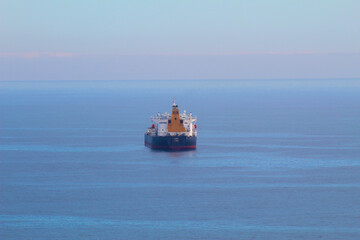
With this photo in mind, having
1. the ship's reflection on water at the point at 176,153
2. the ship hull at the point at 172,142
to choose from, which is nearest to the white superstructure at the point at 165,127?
the ship hull at the point at 172,142

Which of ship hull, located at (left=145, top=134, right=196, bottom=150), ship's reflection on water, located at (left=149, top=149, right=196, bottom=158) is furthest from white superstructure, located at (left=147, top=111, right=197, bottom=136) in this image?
ship's reflection on water, located at (left=149, top=149, right=196, bottom=158)

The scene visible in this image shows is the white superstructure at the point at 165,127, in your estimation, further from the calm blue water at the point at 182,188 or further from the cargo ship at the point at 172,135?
the calm blue water at the point at 182,188

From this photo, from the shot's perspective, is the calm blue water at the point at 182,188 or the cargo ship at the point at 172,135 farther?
the cargo ship at the point at 172,135

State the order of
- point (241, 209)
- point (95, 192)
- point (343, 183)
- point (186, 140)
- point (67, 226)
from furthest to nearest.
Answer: point (186, 140) < point (343, 183) < point (95, 192) < point (241, 209) < point (67, 226)

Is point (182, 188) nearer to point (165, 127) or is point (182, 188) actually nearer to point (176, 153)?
point (176, 153)

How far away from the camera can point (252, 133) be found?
9950 cm

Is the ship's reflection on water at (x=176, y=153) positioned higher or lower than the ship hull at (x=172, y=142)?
lower

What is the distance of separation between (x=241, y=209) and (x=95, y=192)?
40.4 ft

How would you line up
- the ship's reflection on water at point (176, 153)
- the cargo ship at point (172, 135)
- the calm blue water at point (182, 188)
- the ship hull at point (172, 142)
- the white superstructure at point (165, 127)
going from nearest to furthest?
the calm blue water at point (182, 188)
the ship's reflection on water at point (176, 153)
the ship hull at point (172, 142)
the cargo ship at point (172, 135)
the white superstructure at point (165, 127)

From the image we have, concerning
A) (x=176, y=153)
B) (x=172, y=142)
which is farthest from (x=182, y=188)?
(x=172, y=142)

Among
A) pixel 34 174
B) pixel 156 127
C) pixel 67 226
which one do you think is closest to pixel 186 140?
pixel 156 127

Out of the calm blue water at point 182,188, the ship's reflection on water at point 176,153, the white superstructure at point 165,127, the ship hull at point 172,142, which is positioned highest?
the white superstructure at point 165,127

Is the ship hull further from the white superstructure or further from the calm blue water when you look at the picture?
the calm blue water

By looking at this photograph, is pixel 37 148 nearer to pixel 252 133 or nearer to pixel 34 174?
pixel 34 174
